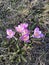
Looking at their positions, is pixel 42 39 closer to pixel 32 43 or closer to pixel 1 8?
pixel 32 43

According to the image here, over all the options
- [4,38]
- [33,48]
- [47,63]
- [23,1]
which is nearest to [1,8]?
[23,1]

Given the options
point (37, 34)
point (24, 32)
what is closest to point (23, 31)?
point (24, 32)

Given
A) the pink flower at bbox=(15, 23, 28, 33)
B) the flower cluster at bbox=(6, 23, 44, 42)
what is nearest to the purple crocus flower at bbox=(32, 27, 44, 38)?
the flower cluster at bbox=(6, 23, 44, 42)

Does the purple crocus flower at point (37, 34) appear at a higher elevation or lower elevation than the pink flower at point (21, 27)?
lower

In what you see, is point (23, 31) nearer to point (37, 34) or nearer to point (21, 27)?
point (21, 27)

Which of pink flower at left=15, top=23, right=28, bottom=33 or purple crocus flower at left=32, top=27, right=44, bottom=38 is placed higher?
pink flower at left=15, top=23, right=28, bottom=33

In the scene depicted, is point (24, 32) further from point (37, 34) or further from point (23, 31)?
point (37, 34)

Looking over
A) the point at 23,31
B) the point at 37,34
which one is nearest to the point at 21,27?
the point at 23,31

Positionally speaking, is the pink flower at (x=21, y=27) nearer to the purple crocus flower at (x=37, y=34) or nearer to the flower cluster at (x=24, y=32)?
the flower cluster at (x=24, y=32)

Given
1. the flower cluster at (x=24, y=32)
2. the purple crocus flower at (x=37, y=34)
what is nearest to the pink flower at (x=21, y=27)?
the flower cluster at (x=24, y=32)

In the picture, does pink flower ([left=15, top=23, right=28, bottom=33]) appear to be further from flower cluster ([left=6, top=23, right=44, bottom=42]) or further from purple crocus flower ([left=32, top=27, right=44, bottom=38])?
purple crocus flower ([left=32, top=27, right=44, bottom=38])

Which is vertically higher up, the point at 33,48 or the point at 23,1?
the point at 23,1
